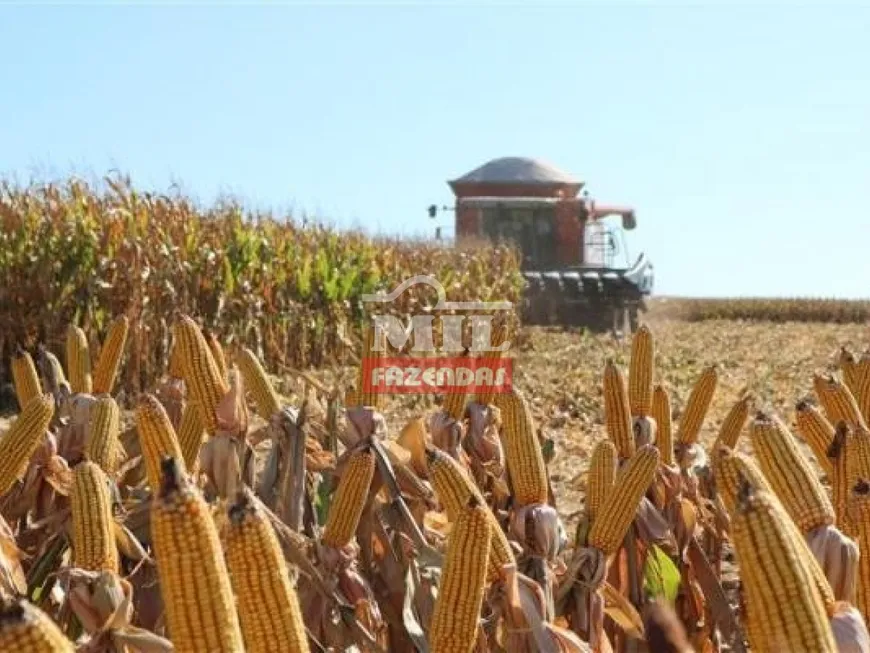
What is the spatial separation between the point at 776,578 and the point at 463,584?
61 cm

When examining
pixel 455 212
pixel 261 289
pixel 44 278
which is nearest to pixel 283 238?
pixel 261 289

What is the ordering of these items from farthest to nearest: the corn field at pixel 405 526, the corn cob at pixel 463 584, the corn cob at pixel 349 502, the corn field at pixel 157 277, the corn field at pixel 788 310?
the corn field at pixel 788 310, the corn field at pixel 157 277, the corn cob at pixel 349 502, the corn cob at pixel 463 584, the corn field at pixel 405 526

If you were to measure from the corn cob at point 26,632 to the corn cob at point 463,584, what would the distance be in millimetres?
859

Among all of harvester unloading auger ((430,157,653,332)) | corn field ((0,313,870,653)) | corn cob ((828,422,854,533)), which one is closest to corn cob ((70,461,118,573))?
corn field ((0,313,870,653))

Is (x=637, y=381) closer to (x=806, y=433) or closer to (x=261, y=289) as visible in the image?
(x=806, y=433)

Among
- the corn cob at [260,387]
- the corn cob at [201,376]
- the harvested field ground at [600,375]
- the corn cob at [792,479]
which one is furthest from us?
the harvested field ground at [600,375]

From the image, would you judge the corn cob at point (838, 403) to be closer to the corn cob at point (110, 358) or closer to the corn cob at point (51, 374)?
the corn cob at point (110, 358)

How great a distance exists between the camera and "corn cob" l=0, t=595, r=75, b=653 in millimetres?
1353

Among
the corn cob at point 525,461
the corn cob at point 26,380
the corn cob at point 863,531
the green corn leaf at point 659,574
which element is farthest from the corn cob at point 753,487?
the corn cob at point 26,380

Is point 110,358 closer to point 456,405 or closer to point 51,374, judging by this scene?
point 51,374

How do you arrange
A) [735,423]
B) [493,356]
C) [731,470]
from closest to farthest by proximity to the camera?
[731,470], [735,423], [493,356]

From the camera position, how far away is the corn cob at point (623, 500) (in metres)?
3.08

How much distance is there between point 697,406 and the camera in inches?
179

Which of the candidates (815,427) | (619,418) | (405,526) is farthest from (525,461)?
(815,427)
